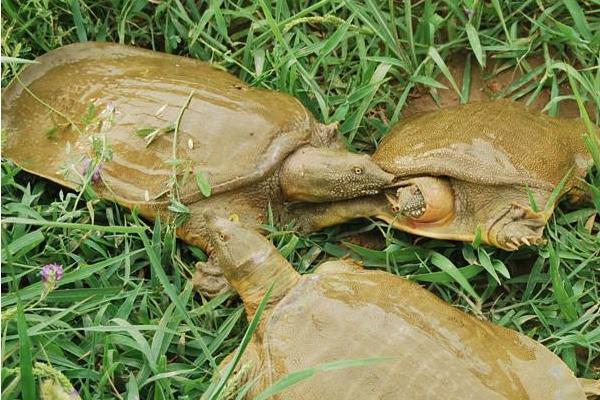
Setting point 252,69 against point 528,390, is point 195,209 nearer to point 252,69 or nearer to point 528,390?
point 252,69

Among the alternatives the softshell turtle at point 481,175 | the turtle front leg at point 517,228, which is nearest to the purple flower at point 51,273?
the softshell turtle at point 481,175

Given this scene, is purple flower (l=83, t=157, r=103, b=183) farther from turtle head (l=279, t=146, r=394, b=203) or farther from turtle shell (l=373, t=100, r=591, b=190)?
turtle shell (l=373, t=100, r=591, b=190)

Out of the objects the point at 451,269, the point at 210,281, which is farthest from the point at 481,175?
the point at 210,281

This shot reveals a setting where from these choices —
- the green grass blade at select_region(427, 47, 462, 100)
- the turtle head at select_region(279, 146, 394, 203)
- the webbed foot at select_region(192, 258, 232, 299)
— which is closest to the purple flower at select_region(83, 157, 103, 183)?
the webbed foot at select_region(192, 258, 232, 299)

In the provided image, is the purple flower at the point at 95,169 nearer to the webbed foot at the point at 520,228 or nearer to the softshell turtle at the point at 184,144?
the softshell turtle at the point at 184,144

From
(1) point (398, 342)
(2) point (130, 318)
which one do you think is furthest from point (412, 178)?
(2) point (130, 318)

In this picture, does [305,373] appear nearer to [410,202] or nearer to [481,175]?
[410,202]
